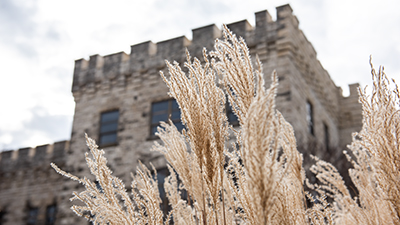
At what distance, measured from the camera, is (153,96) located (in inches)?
414

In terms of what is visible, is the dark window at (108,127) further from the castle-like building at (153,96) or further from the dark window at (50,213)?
the dark window at (50,213)

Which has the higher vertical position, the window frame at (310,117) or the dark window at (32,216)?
the window frame at (310,117)

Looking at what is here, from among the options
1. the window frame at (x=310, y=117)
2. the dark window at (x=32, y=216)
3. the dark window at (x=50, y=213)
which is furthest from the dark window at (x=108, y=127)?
the window frame at (x=310, y=117)

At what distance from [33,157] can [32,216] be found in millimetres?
1994

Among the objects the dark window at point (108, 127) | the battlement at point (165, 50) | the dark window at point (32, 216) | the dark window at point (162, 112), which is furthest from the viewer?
the dark window at point (32, 216)

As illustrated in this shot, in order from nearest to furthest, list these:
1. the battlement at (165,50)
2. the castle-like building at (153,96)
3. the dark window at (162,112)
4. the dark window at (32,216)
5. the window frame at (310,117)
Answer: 1. the castle-like building at (153,96)
2. the battlement at (165,50)
3. the dark window at (162,112)
4. the window frame at (310,117)
5. the dark window at (32,216)

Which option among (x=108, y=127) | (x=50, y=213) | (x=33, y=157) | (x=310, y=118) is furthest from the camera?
(x=33, y=157)

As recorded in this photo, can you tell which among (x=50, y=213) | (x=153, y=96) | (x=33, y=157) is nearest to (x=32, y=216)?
(x=50, y=213)

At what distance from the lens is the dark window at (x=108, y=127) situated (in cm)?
1073

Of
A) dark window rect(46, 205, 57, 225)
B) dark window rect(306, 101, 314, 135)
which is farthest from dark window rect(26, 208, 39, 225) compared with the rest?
dark window rect(306, 101, 314, 135)

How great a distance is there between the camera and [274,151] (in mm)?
1386

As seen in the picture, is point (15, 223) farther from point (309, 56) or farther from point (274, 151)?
point (274, 151)

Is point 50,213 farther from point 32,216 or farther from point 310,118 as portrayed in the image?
point 310,118

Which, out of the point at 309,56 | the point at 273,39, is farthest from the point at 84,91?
the point at 309,56
